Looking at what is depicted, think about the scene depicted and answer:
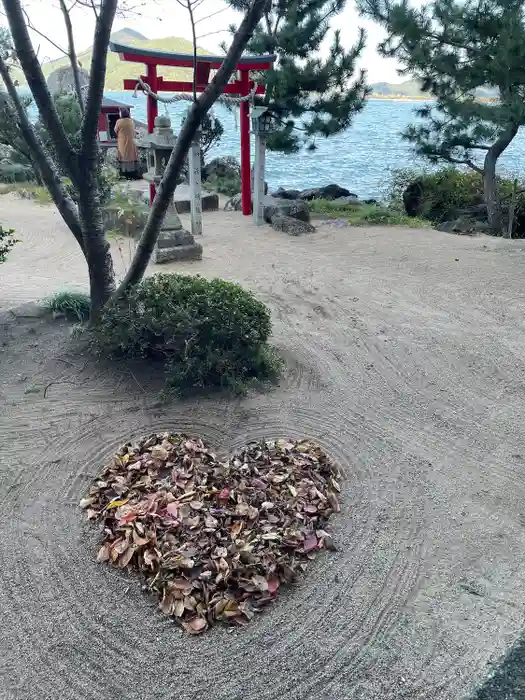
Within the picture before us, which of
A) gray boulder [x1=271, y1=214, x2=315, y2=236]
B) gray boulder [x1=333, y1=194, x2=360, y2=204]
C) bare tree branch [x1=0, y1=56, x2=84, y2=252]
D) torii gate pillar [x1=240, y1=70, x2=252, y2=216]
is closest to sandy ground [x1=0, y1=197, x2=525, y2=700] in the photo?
bare tree branch [x1=0, y1=56, x2=84, y2=252]

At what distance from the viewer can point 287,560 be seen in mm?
2840

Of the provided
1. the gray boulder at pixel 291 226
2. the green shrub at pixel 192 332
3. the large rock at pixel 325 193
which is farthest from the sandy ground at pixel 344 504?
the large rock at pixel 325 193

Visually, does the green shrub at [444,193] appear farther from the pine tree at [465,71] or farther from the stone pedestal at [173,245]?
the stone pedestal at [173,245]

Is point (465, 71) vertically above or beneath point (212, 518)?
above

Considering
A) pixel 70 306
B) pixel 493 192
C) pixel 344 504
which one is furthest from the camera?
pixel 493 192

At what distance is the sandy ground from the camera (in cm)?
238

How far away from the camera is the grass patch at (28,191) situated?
12.2m

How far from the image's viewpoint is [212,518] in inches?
121

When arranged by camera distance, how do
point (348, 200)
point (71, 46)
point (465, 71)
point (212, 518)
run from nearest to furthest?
1. point (212, 518)
2. point (71, 46)
3. point (465, 71)
4. point (348, 200)

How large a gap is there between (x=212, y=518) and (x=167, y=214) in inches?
217

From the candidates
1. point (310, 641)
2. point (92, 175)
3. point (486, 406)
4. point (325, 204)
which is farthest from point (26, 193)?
point (310, 641)

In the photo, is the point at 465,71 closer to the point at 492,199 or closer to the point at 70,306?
the point at 492,199

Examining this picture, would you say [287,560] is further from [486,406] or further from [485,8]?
[485,8]

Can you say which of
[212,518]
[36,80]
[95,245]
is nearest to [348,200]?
[95,245]
